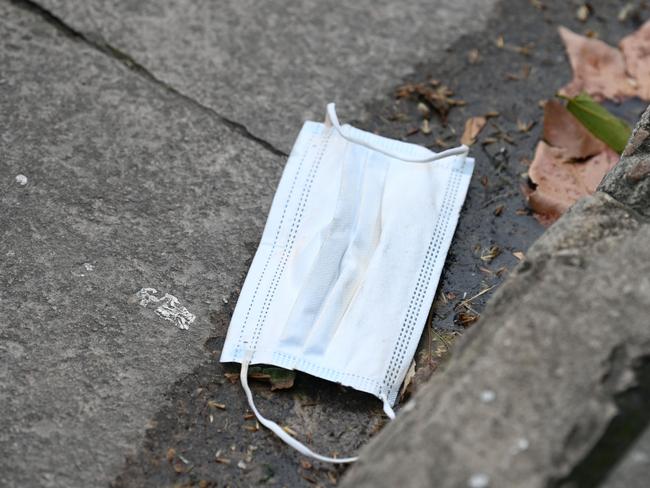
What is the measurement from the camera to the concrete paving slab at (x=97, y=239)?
204cm

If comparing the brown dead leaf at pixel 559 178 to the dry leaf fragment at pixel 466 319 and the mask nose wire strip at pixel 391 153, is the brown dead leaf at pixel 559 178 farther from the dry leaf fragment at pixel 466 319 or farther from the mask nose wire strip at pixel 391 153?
the dry leaf fragment at pixel 466 319

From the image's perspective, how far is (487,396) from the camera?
161 cm

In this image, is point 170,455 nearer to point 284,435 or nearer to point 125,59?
point 284,435

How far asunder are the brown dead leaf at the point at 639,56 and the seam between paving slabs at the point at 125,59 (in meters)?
1.37

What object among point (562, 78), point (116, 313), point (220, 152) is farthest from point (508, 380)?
point (562, 78)

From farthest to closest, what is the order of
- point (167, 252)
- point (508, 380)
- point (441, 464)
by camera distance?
point (167, 252)
point (508, 380)
point (441, 464)

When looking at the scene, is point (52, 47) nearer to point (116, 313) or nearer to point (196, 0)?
point (196, 0)

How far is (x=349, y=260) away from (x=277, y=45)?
1.07m

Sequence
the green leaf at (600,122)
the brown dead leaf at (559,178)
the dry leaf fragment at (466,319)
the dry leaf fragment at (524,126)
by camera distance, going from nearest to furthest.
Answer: the dry leaf fragment at (466,319), the brown dead leaf at (559,178), the green leaf at (600,122), the dry leaf fragment at (524,126)

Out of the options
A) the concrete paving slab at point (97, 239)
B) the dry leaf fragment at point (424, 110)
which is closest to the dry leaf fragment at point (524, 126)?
the dry leaf fragment at point (424, 110)

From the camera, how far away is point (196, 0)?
317cm

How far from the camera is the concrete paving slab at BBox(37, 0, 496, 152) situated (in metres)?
2.89

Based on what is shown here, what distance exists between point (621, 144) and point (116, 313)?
1691 millimetres

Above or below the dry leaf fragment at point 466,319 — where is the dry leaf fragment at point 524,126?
above
